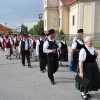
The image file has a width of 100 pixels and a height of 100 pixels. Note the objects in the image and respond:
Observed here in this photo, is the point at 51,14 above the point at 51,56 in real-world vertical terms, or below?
above

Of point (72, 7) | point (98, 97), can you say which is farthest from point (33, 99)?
point (72, 7)

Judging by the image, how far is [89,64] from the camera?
7.99 m

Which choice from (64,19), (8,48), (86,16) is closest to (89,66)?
(8,48)

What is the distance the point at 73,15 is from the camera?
60.1 metres

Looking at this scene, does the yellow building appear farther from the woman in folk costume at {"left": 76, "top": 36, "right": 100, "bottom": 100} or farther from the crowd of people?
the woman in folk costume at {"left": 76, "top": 36, "right": 100, "bottom": 100}

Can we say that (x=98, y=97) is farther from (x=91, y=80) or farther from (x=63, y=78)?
(x=63, y=78)

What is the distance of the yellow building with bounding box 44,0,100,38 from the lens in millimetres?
53375

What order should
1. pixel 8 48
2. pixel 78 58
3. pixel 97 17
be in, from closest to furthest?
pixel 78 58
pixel 8 48
pixel 97 17

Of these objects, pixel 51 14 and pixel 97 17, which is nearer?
pixel 97 17

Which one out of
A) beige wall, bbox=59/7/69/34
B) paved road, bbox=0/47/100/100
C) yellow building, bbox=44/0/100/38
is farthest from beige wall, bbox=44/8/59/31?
paved road, bbox=0/47/100/100

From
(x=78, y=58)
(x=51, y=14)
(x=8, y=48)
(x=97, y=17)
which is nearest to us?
(x=78, y=58)

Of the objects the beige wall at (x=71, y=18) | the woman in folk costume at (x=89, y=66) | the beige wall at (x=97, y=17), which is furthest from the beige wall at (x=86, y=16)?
the woman in folk costume at (x=89, y=66)

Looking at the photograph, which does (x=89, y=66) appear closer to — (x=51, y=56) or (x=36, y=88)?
(x=36, y=88)

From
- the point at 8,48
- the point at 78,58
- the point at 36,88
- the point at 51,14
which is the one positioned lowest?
the point at 36,88
